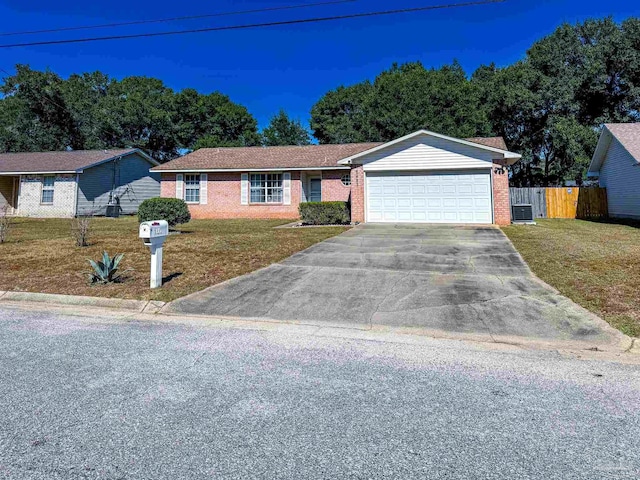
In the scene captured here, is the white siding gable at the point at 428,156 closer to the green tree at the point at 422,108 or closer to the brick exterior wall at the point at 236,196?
the brick exterior wall at the point at 236,196

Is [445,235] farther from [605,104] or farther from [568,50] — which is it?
[568,50]

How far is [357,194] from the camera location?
16.6 m

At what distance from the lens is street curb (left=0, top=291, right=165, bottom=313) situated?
540cm

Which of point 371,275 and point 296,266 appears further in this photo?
point 296,266

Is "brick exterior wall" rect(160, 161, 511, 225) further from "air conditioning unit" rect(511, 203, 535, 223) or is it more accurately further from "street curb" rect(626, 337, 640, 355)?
"street curb" rect(626, 337, 640, 355)

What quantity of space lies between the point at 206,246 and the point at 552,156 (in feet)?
112

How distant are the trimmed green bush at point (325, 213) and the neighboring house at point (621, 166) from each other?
42.0 feet

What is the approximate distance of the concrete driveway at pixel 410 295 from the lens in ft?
15.1

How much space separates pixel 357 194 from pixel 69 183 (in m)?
18.3

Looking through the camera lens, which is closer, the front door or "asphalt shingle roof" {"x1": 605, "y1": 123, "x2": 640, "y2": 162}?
"asphalt shingle roof" {"x1": 605, "y1": 123, "x2": 640, "y2": 162}

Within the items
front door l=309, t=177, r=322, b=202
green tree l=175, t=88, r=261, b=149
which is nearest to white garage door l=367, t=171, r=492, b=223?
front door l=309, t=177, r=322, b=202

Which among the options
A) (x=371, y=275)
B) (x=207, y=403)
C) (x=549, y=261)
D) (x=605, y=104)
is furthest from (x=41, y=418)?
(x=605, y=104)

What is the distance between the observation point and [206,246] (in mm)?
10227

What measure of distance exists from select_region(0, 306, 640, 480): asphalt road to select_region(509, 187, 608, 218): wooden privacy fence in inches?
819
